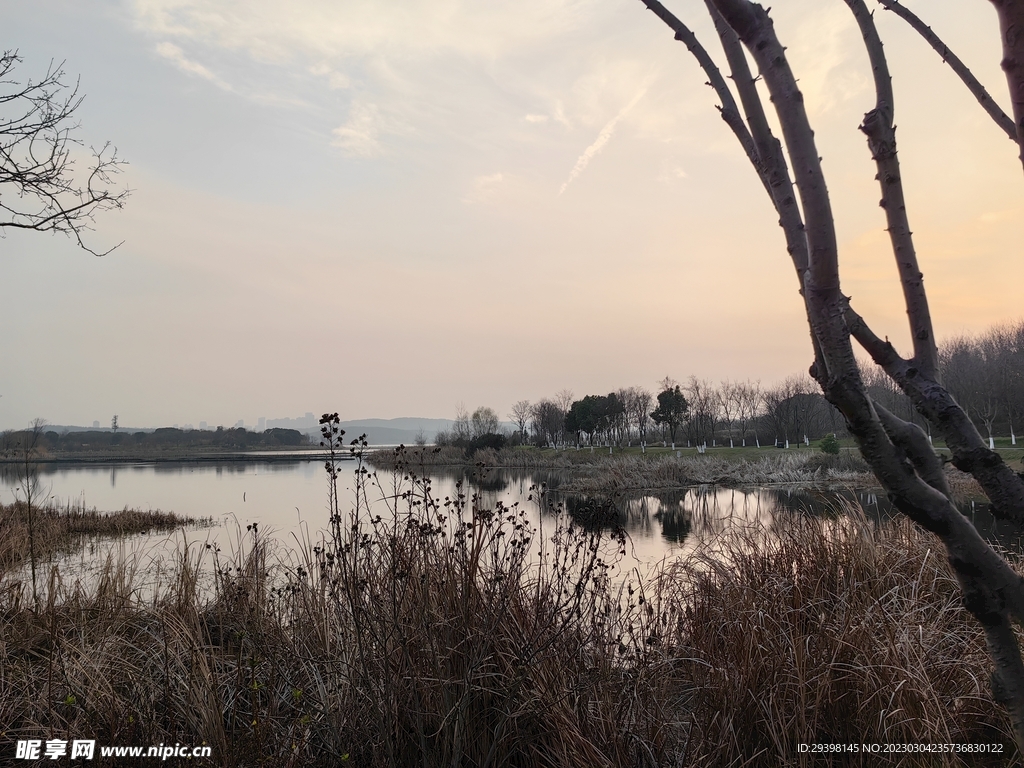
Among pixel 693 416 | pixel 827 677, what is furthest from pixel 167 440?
pixel 827 677

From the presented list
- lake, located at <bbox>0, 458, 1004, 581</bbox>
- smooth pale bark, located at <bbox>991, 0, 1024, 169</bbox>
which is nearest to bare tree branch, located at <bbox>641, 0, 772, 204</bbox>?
smooth pale bark, located at <bbox>991, 0, 1024, 169</bbox>

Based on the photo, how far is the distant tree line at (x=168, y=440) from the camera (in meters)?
78.6

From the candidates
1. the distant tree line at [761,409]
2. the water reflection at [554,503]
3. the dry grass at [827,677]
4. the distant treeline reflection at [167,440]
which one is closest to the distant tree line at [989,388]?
the distant tree line at [761,409]

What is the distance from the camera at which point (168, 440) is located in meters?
85.0

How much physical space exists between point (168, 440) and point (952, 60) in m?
97.8

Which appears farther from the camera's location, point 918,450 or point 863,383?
point 918,450

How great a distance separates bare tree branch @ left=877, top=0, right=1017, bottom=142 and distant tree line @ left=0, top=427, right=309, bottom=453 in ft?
289

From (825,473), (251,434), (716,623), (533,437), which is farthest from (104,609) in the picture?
(251,434)

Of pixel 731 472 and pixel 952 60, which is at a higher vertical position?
pixel 952 60

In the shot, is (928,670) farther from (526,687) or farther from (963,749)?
(526,687)

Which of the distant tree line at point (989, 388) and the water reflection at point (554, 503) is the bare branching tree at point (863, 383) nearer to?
the water reflection at point (554, 503)

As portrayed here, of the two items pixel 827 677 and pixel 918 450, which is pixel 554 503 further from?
pixel 918 450

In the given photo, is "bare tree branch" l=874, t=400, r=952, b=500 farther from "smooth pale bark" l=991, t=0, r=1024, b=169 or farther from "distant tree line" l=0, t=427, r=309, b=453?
"distant tree line" l=0, t=427, r=309, b=453

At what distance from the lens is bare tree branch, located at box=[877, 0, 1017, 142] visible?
4.96 ft
